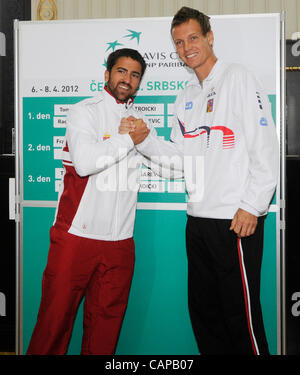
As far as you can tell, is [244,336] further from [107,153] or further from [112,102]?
[112,102]

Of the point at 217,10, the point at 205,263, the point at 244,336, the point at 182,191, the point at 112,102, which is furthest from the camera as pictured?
the point at 217,10

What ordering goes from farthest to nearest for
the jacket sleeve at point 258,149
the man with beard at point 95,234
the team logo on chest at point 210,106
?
1. the man with beard at point 95,234
2. the team logo on chest at point 210,106
3. the jacket sleeve at point 258,149

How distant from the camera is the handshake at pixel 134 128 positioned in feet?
5.74

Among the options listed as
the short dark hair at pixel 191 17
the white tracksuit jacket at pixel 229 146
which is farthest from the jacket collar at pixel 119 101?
the short dark hair at pixel 191 17

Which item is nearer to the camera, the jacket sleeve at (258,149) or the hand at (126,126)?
the jacket sleeve at (258,149)

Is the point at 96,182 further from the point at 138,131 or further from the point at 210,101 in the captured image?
the point at 210,101

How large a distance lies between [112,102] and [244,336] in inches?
47.0

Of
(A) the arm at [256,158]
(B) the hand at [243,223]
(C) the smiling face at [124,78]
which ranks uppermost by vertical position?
→ (C) the smiling face at [124,78]

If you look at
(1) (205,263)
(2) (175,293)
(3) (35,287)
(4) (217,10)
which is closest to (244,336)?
(1) (205,263)

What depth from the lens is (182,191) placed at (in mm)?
1990

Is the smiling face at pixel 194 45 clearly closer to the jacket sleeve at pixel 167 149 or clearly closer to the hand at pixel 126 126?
the jacket sleeve at pixel 167 149

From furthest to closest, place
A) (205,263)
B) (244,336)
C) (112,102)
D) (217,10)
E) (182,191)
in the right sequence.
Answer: (217,10) → (182,191) → (112,102) → (205,263) → (244,336)

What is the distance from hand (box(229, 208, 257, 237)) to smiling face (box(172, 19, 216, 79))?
2.19 feet
